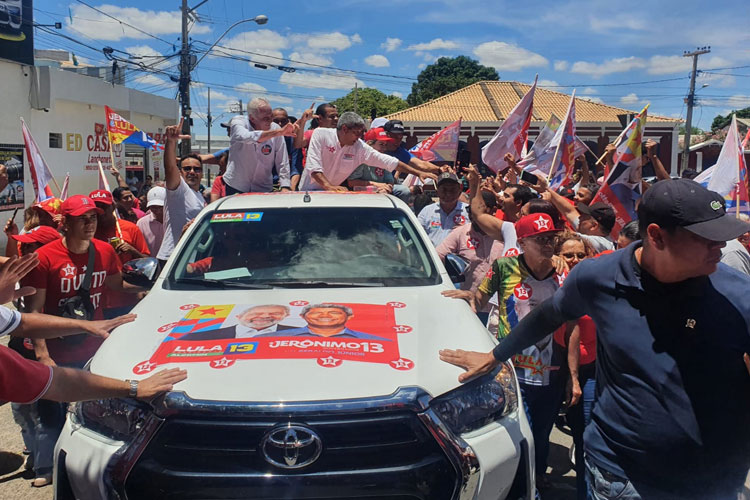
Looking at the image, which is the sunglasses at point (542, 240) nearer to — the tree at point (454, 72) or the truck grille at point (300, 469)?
the truck grille at point (300, 469)

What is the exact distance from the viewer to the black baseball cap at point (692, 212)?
1842mm

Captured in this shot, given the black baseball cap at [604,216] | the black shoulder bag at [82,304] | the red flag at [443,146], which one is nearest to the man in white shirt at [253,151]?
the black shoulder bag at [82,304]

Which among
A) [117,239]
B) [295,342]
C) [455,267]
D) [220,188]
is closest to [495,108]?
[220,188]

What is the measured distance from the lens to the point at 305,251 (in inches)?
150

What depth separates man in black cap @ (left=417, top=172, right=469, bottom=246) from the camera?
594 cm

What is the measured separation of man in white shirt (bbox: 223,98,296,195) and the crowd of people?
0.05 feet

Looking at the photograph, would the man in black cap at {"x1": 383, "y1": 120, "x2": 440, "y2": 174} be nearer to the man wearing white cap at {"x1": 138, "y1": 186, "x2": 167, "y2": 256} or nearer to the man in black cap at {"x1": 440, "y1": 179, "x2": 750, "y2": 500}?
the man wearing white cap at {"x1": 138, "y1": 186, "x2": 167, "y2": 256}

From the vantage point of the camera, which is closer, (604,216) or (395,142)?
(604,216)

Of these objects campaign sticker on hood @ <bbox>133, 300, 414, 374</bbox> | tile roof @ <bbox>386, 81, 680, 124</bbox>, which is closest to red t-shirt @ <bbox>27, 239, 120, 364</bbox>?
campaign sticker on hood @ <bbox>133, 300, 414, 374</bbox>

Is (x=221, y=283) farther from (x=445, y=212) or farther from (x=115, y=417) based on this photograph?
(x=445, y=212)

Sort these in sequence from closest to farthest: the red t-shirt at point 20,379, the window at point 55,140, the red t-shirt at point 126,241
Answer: the red t-shirt at point 20,379
the red t-shirt at point 126,241
the window at point 55,140

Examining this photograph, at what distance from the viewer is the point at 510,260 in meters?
3.68

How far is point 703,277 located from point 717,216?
0.72ft

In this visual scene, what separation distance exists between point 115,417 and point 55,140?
19026 mm
